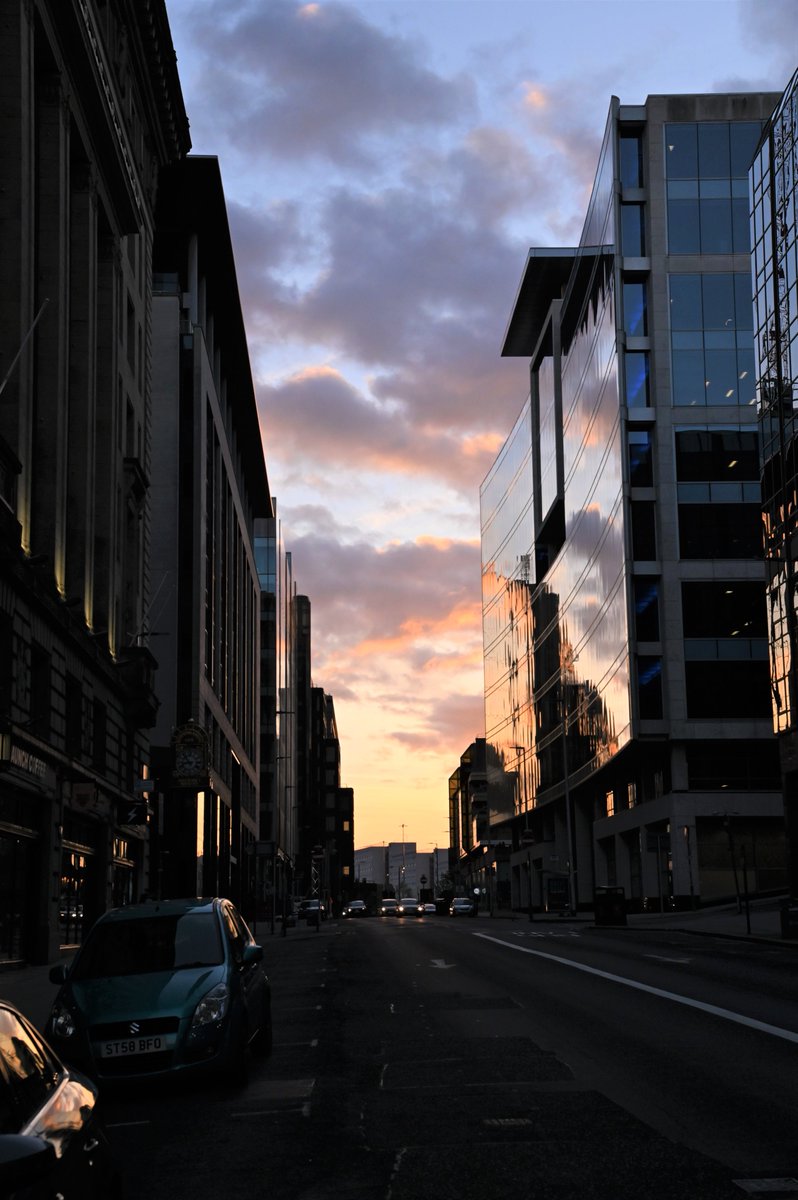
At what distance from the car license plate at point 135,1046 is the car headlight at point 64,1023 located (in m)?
0.30

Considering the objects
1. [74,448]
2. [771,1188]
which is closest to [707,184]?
[74,448]

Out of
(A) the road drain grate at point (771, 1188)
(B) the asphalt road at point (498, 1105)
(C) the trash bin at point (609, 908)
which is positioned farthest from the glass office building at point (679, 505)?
(A) the road drain grate at point (771, 1188)

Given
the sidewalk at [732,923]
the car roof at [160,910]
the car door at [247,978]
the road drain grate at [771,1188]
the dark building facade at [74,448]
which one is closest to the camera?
the road drain grate at [771,1188]

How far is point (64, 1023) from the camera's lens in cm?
1198

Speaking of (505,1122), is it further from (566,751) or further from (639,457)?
(566,751)

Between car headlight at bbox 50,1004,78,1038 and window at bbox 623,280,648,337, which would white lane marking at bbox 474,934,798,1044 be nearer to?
car headlight at bbox 50,1004,78,1038

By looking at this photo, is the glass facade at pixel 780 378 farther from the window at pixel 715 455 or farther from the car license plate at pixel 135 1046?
the car license plate at pixel 135 1046

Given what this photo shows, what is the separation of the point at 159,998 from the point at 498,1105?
9.88ft

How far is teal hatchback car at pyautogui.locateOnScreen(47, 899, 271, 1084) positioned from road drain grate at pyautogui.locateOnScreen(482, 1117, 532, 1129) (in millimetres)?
2700

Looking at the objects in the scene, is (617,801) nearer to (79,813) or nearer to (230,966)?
(79,813)

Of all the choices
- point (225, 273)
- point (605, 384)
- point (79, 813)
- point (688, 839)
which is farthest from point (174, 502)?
point (79, 813)

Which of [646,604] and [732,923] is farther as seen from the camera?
[646,604]

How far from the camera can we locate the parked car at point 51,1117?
461cm

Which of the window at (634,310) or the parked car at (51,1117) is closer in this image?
the parked car at (51,1117)
